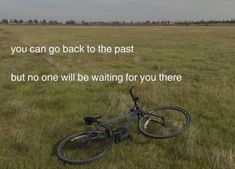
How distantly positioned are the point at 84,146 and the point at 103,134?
0.43 m

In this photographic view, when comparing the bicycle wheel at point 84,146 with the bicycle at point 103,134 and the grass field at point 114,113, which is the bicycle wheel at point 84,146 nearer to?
the bicycle at point 103,134

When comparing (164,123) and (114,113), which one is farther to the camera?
(114,113)

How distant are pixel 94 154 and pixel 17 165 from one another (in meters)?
1.32

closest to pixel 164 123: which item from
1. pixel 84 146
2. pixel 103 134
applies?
pixel 103 134

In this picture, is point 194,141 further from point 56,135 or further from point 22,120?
point 22,120

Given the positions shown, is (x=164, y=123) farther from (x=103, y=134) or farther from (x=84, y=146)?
(x=84, y=146)

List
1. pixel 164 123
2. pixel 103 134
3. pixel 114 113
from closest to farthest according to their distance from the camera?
pixel 103 134 < pixel 164 123 < pixel 114 113

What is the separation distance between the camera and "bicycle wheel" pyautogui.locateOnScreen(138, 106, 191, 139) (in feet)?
23.4

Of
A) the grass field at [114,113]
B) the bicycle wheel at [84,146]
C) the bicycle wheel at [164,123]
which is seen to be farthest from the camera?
the bicycle wheel at [164,123]

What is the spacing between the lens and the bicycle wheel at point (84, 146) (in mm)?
6289

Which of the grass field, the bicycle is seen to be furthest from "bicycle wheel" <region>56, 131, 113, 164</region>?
the grass field

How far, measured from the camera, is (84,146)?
22.0 feet

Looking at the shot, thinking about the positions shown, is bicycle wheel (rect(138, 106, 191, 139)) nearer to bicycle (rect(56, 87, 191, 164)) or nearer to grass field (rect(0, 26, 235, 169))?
bicycle (rect(56, 87, 191, 164))

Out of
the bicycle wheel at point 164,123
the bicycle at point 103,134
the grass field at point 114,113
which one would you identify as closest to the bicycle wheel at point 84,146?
the bicycle at point 103,134
